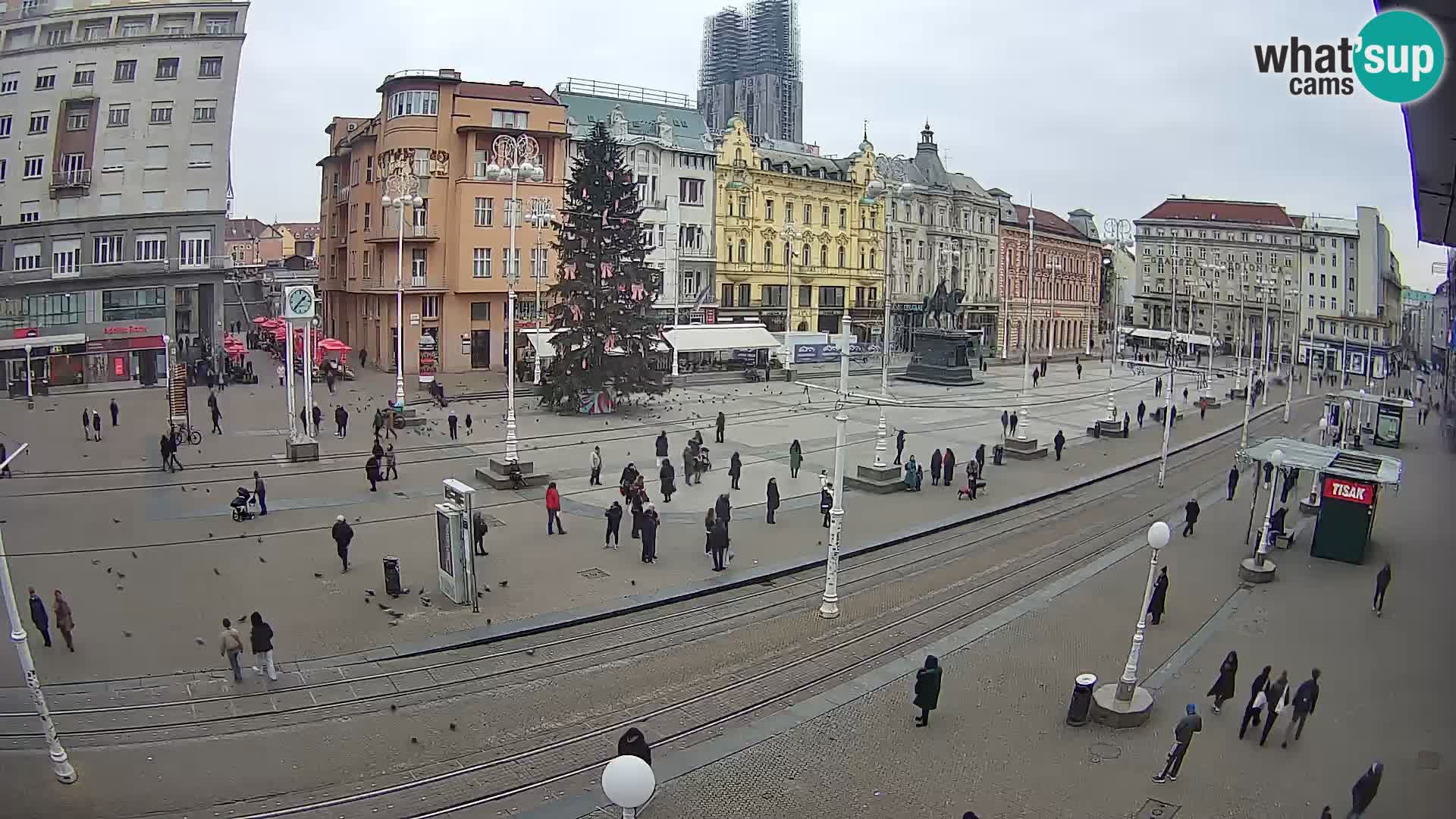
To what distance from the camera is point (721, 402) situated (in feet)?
144

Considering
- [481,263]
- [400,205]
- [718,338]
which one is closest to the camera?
[400,205]

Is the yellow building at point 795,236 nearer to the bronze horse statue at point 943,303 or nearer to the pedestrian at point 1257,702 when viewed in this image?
the bronze horse statue at point 943,303

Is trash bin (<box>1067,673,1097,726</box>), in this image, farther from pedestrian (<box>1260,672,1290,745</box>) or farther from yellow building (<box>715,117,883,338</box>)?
yellow building (<box>715,117,883,338</box>)

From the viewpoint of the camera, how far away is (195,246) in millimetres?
34938

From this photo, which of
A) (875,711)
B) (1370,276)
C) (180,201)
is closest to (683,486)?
(875,711)

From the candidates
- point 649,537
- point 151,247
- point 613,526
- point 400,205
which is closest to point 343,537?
point 613,526

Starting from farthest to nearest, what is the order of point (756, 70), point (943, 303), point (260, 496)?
point (756, 70) → point (943, 303) → point (260, 496)

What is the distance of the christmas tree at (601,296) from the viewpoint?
38875 mm

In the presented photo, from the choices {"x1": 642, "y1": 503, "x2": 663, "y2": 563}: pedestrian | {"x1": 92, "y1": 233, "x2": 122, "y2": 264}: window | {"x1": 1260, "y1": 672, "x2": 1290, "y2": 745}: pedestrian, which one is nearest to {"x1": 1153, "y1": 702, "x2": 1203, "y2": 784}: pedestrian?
{"x1": 1260, "y1": 672, "x2": 1290, "y2": 745}: pedestrian

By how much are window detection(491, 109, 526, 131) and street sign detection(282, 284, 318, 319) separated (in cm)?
2382

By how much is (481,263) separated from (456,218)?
2687mm
